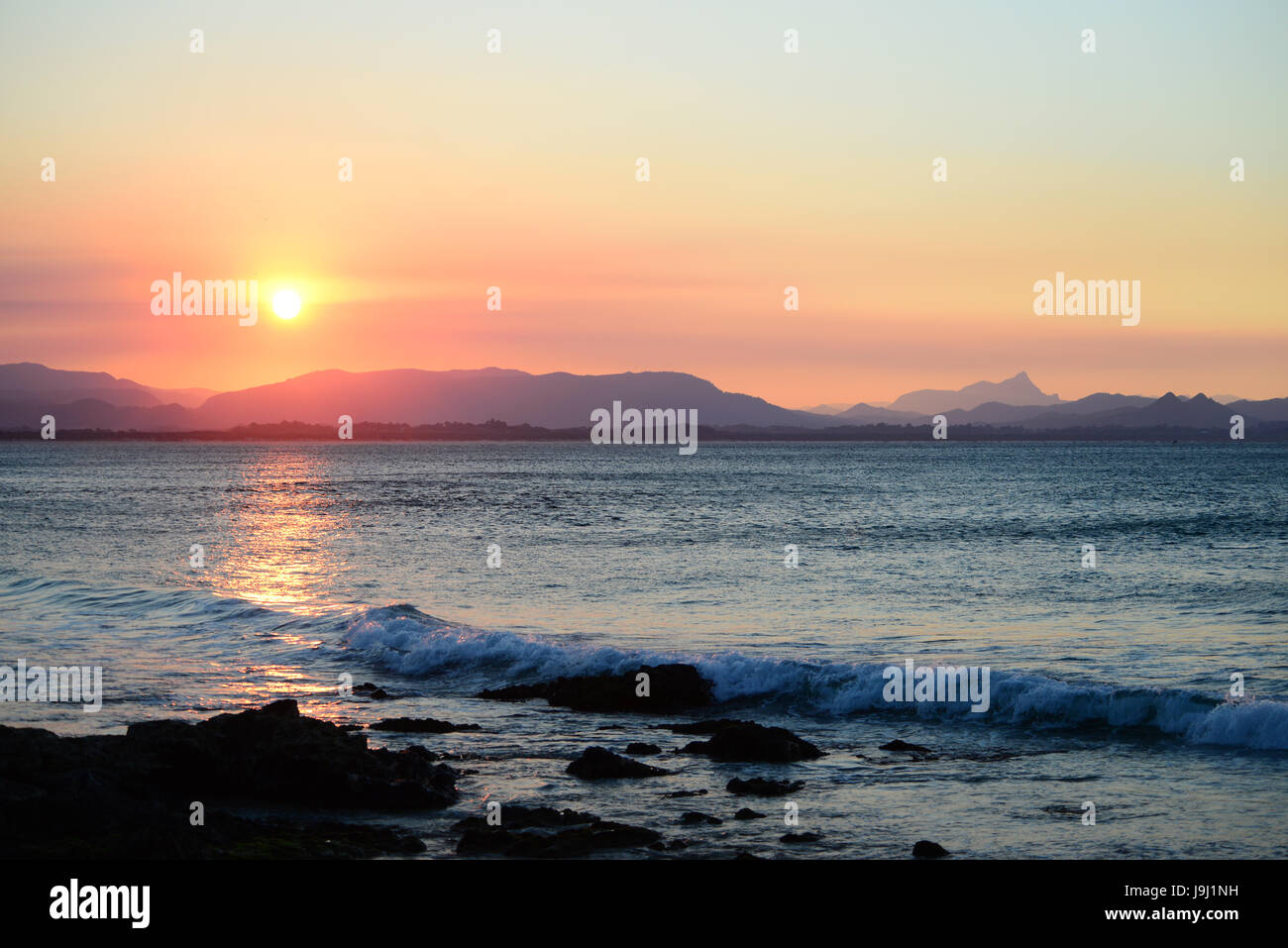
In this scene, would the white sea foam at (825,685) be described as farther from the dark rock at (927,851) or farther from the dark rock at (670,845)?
the dark rock at (670,845)

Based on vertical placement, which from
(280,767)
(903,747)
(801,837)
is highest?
(280,767)

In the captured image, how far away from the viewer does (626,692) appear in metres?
20.6

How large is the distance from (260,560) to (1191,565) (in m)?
36.1

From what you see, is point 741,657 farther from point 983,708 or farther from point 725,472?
point 725,472

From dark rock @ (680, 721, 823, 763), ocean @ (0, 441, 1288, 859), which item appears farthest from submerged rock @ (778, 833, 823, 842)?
dark rock @ (680, 721, 823, 763)

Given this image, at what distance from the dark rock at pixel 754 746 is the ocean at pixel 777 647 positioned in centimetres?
35

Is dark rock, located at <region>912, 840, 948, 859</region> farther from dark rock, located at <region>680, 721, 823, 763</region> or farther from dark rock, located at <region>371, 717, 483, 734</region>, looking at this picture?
dark rock, located at <region>371, 717, 483, 734</region>

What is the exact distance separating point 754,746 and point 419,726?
5432 mm

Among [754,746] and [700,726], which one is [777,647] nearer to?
[700,726]

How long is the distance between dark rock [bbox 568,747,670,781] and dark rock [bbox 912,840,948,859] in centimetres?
425

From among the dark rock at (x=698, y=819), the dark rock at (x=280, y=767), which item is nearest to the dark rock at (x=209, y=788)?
the dark rock at (x=280, y=767)

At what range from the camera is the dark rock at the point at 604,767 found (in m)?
15.1

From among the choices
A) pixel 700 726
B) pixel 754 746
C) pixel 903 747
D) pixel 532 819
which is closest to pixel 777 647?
pixel 700 726
